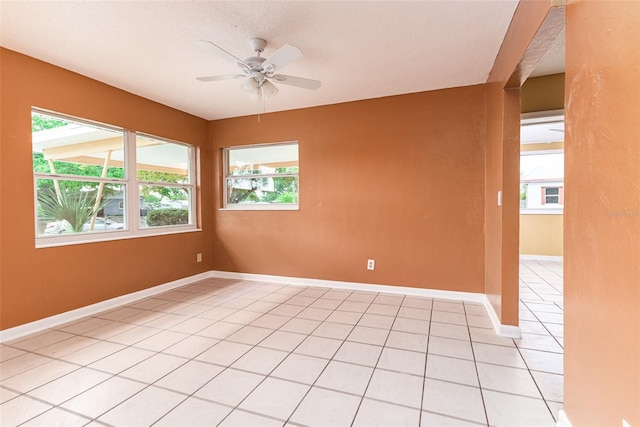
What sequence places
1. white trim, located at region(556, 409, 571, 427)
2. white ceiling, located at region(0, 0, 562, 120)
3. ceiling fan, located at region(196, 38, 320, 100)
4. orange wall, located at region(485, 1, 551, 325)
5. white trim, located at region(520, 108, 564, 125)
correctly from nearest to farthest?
1. white trim, located at region(556, 409, 571, 427)
2. white ceiling, located at region(0, 0, 562, 120)
3. ceiling fan, located at region(196, 38, 320, 100)
4. orange wall, located at region(485, 1, 551, 325)
5. white trim, located at region(520, 108, 564, 125)

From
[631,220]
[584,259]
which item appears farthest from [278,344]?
[631,220]

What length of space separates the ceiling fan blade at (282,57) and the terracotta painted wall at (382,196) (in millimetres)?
1715

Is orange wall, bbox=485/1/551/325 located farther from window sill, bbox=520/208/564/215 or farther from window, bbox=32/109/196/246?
window, bbox=32/109/196/246

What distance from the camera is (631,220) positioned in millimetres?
882

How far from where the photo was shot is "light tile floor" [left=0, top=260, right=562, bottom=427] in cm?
156

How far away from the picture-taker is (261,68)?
93.0 inches

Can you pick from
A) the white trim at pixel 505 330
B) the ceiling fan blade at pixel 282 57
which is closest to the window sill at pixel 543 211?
the white trim at pixel 505 330

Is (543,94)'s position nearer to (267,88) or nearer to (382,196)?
(382,196)

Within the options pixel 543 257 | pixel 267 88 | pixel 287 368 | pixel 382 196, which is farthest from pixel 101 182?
pixel 543 257

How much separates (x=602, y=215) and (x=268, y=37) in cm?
242

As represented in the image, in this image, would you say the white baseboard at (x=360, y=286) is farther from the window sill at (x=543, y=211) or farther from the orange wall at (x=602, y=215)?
the window sill at (x=543, y=211)

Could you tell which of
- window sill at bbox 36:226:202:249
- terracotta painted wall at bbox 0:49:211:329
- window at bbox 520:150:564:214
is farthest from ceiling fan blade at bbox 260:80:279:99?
window at bbox 520:150:564:214

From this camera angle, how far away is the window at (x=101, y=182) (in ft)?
9.02

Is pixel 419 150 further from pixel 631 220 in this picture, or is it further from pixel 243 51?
pixel 631 220
